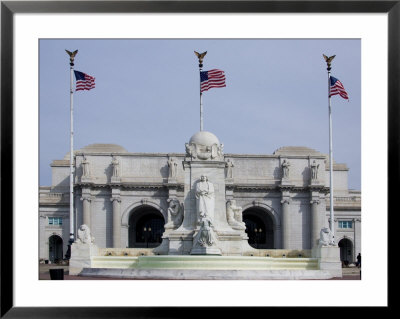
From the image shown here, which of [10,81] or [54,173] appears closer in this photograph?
[10,81]

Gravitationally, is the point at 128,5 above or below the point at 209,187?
above

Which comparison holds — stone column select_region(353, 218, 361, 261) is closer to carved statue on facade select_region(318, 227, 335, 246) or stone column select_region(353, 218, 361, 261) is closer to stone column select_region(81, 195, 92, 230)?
stone column select_region(81, 195, 92, 230)

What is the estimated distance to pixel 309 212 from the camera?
72812 millimetres

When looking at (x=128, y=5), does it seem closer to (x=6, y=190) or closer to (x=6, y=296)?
(x=6, y=190)

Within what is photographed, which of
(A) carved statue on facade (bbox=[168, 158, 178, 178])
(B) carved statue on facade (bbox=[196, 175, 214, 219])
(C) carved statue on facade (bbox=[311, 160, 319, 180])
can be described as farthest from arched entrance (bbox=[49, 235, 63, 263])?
(B) carved statue on facade (bbox=[196, 175, 214, 219])

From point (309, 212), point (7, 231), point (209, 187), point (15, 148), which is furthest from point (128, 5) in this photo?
point (309, 212)

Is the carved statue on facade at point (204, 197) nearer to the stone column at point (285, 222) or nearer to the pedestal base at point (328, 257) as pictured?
the pedestal base at point (328, 257)

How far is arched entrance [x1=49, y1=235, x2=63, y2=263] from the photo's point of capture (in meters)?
72.9

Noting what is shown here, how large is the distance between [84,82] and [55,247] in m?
35.7

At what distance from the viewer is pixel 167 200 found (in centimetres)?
7088

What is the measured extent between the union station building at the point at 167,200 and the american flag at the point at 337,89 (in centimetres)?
2976

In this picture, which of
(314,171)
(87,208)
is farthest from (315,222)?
(87,208)

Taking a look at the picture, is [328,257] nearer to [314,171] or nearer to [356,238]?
[314,171]

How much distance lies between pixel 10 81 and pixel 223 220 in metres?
14.3
